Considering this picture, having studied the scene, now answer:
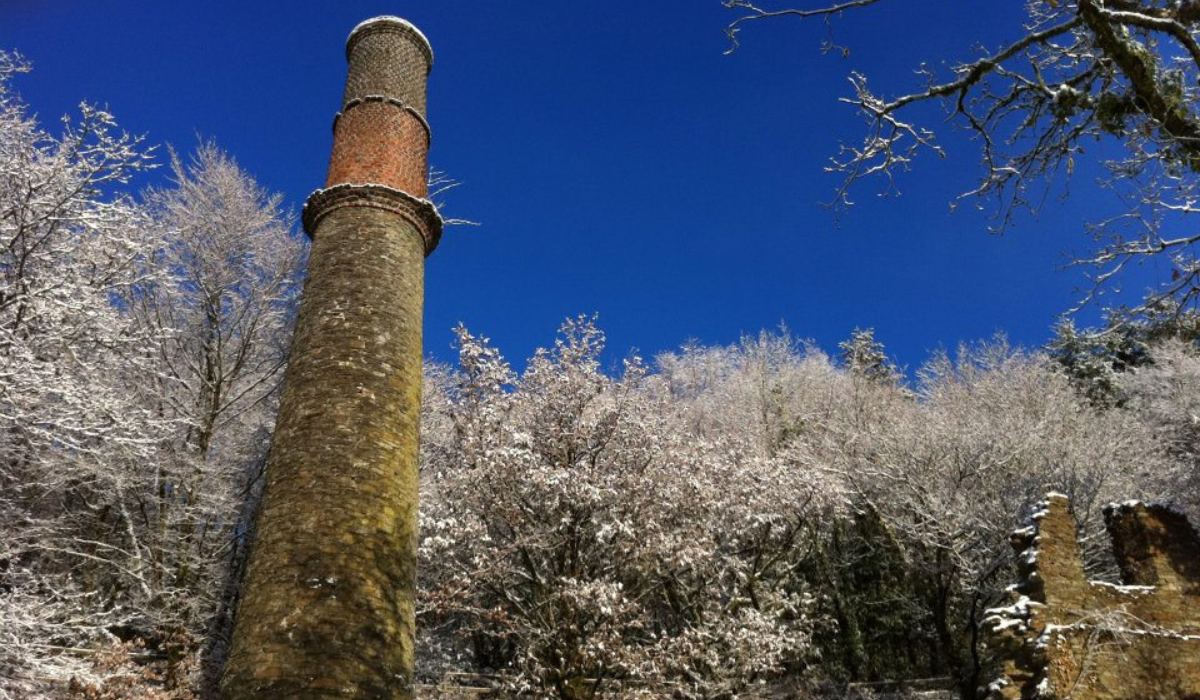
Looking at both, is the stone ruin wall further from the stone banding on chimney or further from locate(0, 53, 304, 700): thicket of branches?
locate(0, 53, 304, 700): thicket of branches

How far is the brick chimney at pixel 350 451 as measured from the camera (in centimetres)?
680

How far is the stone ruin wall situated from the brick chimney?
7995 mm

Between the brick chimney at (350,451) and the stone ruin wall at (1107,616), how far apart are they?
26.2 feet

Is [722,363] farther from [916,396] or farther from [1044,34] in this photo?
[1044,34]

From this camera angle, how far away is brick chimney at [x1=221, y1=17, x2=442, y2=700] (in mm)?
6797

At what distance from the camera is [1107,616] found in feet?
31.7

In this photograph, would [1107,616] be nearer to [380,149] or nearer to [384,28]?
[380,149]

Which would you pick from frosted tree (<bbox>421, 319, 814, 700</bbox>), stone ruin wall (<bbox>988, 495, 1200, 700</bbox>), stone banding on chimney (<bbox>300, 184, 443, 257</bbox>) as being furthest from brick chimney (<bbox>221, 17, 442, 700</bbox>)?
stone ruin wall (<bbox>988, 495, 1200, 700</bbox>)

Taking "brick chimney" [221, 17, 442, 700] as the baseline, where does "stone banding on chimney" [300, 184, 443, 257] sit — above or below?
above

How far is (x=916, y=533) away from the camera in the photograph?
60.0 ft

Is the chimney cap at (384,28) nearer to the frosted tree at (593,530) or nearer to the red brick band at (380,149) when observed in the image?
the red brick band at (380,149)

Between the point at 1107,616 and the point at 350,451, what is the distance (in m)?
10.2

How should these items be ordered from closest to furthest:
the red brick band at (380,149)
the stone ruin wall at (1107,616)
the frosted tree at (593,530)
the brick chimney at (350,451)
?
the brick chimney at (350,451) < the stone ruin wall at (1107,616) < the red brick band at (380,149) < the frosted tree at (593,530)

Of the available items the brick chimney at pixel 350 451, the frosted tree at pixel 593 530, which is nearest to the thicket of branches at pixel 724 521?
the frosted tree at pixel 593 530
